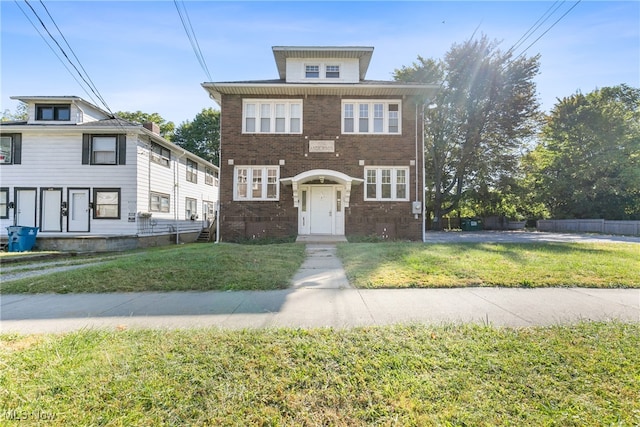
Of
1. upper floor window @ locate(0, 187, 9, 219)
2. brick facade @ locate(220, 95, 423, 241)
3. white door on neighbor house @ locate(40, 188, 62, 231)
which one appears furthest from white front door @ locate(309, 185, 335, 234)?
upper floor window @ locate(0, 187, 9, 219)

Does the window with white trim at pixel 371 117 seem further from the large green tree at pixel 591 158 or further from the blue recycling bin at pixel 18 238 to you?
the large green tree at pixel 591 158

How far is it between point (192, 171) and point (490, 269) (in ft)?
64.8

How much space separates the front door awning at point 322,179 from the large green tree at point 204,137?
27.7 m

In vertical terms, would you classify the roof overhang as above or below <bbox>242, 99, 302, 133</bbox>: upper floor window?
above

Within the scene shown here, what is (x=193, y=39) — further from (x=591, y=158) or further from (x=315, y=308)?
(x=591, y=158)

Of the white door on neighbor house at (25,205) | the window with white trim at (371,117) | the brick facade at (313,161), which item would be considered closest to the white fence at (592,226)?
the brick facade at (313,161)

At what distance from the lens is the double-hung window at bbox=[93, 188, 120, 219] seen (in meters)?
14.5

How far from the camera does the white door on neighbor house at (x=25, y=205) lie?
14477 mm

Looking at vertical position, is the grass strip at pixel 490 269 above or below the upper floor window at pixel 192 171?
below

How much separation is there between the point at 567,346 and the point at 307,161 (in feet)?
39.2

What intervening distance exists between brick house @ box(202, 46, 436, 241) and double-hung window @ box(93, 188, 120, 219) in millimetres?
5379

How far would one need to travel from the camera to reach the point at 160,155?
660 inches

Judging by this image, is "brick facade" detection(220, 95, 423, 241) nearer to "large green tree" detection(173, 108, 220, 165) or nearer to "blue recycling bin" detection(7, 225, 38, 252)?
"blue recycling bin" detection(7, 225, 38, 252)

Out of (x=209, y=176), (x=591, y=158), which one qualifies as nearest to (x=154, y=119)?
(x=209, y=176)
